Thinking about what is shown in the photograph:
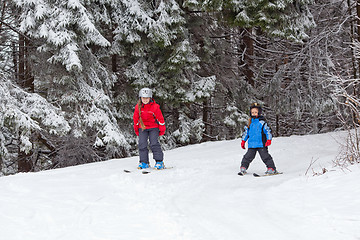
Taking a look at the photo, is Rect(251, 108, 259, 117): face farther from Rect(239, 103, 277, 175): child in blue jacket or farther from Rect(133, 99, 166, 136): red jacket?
Rect(133, 99, 166, 136): red jacket

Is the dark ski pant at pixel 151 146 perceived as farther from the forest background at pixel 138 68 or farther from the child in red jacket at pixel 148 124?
the forest background at pixel 138 68

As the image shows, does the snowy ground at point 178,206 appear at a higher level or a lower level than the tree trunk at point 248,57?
lower

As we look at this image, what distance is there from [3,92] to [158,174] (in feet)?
16.4

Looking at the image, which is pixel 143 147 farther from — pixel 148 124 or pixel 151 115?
pixel 151 115

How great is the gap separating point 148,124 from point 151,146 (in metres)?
0.50

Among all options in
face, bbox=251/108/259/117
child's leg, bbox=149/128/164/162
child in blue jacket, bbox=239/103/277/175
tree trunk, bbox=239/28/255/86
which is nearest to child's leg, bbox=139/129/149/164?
child's leg, bbox=149/128/164/162

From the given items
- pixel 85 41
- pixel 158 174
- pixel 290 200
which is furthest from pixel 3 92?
pixel 290 200

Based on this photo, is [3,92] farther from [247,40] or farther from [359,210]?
[247,40]

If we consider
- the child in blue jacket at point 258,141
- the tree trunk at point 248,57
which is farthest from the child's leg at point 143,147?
the tree trunk at point 248,57

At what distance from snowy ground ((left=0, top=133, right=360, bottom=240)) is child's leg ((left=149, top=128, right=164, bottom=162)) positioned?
456mm

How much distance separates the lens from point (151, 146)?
6.82 metres

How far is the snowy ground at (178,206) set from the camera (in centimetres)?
324

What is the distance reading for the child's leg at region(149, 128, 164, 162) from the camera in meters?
6.83

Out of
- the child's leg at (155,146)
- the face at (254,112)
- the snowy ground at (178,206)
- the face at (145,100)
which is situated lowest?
the snowy ground at (178,206)
